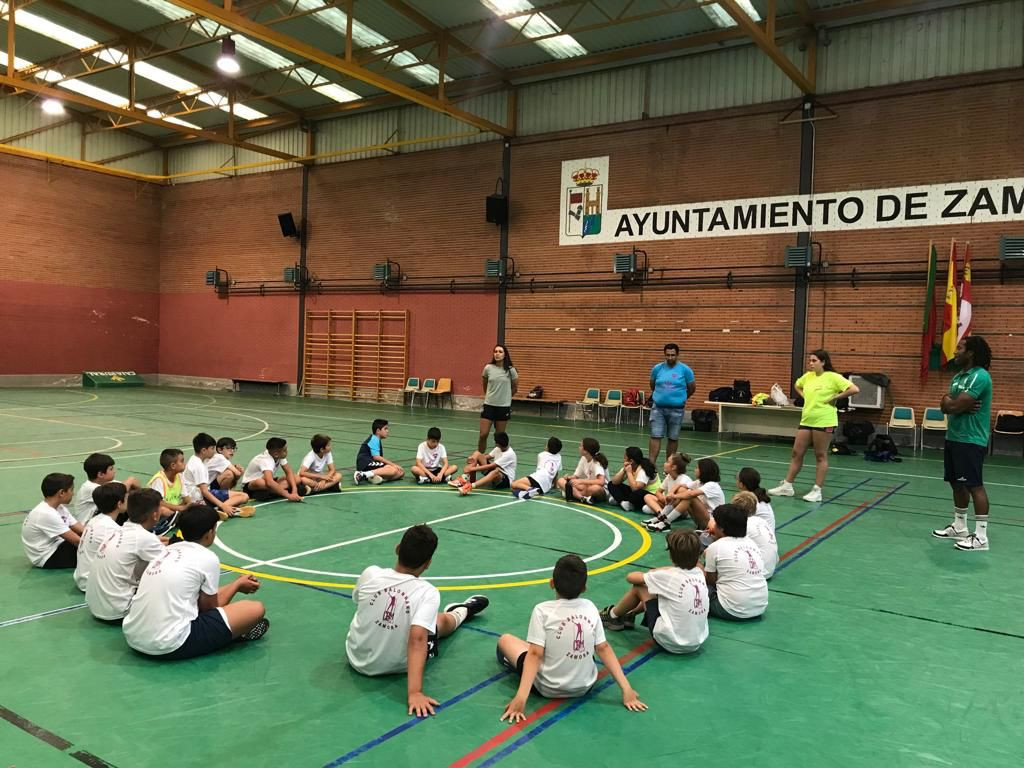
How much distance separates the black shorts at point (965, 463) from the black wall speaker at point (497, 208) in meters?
15.7

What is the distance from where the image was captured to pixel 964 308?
15.2m

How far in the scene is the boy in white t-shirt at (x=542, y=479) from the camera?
9391mm

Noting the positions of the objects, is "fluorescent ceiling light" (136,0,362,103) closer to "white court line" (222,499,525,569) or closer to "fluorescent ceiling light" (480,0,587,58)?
"fluorescent ceiling light" (480,0,587,58)

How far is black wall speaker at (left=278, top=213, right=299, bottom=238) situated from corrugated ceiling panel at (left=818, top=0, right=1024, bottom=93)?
17.1 m

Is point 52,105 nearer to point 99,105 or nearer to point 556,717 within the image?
point 99,105

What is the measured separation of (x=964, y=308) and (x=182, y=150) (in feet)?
89.8

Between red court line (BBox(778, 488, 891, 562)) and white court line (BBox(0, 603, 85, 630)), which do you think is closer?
white court line (BBox(0, 603, 85, 630))

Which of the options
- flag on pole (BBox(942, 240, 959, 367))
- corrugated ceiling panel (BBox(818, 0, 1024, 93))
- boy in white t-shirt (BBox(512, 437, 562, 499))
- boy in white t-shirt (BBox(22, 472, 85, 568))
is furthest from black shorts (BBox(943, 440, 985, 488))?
corrugated ceiling panel (BBox(818, 0, 1024, 93))

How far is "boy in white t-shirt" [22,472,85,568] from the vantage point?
5824mm

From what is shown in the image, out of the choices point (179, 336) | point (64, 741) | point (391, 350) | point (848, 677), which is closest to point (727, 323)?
point (391, 350)

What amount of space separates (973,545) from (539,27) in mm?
15427

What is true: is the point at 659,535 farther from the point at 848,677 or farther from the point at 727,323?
the point at 727,323

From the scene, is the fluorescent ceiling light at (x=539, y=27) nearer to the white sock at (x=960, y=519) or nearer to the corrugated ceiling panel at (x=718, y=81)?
the corrugated ceiling panel at (x=718, y=81)

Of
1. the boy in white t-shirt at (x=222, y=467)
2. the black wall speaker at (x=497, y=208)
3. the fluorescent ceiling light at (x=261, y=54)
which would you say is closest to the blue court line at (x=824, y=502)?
the boy in white t-shirt at (x=222, y=467)
